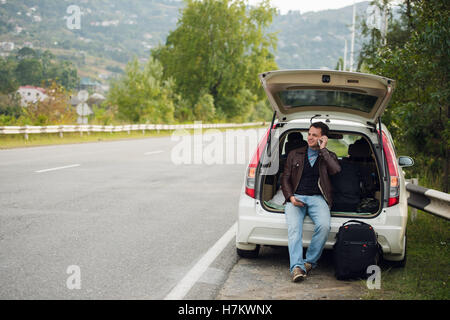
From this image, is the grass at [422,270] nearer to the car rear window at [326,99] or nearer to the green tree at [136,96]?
the car rear window at [326,99]

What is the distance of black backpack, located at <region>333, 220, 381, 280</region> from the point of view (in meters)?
5.04

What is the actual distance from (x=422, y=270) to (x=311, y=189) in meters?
1.42

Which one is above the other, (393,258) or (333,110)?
(333,110)

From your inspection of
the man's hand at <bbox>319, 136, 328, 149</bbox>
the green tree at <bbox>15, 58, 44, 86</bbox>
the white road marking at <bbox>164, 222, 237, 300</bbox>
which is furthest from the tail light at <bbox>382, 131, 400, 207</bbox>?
the green tree at <bbox>15, 58, 44, 86</bbox>

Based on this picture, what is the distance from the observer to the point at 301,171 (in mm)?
5688

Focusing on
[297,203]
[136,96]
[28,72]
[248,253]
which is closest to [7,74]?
[28,72]

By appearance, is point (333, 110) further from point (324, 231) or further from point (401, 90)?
point (401, 90)

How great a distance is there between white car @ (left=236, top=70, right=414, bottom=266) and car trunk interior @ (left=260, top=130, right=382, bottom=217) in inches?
1.0

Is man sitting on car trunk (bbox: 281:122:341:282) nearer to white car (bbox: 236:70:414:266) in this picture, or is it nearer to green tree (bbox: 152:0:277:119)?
white car (bbox: 236:70:414:266)

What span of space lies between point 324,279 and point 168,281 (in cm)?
156

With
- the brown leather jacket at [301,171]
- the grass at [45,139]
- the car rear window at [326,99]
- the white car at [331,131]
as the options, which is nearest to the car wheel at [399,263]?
the white car at [331,131]

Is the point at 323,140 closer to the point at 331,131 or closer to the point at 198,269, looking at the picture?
the point at 331,131

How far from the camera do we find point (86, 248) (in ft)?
19.3
